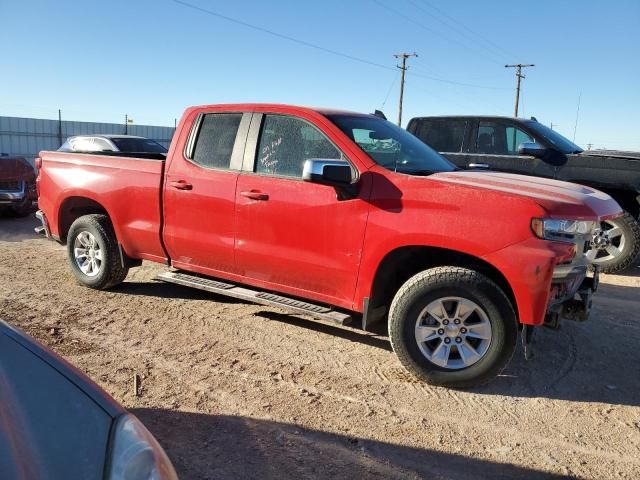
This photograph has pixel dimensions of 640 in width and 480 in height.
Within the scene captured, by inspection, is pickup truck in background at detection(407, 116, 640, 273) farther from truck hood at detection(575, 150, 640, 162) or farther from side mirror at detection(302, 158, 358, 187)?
side mirror at detection(302, 158, 358, 187)

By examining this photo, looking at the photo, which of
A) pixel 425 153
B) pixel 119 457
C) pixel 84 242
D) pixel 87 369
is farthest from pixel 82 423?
pixel 84 242

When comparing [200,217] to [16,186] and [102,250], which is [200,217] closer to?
[102,250]

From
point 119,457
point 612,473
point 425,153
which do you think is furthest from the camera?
point 425,153

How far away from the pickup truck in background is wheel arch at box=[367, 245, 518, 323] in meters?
3.14

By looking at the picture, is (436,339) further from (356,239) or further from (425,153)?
(425,153)

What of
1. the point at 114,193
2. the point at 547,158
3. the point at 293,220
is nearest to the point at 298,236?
the point at 293,220

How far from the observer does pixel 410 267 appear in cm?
416

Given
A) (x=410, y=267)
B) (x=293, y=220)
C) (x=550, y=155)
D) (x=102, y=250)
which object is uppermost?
(x=550, y=155)

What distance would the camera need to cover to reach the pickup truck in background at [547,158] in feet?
23.7

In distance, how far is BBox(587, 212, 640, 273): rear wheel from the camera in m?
7.19

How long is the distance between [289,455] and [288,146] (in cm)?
249

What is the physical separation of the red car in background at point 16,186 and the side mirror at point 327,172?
29.8 feet

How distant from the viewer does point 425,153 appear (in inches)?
191

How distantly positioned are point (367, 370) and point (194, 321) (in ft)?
5.84
